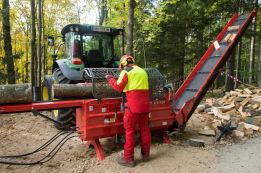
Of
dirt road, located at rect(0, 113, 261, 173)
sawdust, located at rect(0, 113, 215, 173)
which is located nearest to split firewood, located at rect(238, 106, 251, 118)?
dirt road, located at rect(0, 113, 261, 173)

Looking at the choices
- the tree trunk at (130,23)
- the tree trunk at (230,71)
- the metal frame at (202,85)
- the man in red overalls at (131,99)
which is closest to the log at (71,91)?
the man in red overalls at (131,99)

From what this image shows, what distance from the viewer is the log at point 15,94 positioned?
4.80 meters

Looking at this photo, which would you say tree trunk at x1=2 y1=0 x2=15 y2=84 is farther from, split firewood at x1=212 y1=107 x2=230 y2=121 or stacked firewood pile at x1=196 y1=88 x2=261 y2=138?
split firewood at x1=212 y1=107 x2=230 y2=121

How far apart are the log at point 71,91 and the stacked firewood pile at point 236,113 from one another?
316 cm

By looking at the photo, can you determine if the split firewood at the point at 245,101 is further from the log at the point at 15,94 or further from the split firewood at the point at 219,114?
the log at the point at 15,94

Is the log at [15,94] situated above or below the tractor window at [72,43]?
below

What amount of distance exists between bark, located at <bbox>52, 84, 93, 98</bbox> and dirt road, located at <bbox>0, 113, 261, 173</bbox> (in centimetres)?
125

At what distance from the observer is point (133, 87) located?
524cm

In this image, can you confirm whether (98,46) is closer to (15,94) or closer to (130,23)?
(130,23)

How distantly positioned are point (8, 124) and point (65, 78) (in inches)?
94.2

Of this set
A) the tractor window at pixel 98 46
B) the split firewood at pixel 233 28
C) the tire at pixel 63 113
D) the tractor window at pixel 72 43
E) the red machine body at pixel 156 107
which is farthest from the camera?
the tractor window at pixel 98 46

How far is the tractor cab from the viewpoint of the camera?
8.27 metres

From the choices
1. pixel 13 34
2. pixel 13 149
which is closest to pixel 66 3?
pixel 13 34

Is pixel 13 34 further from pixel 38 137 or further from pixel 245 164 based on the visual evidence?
pixel 245 164
